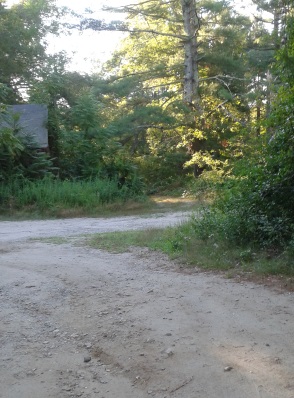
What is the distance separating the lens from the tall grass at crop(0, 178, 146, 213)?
22.2m

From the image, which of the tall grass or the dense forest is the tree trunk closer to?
the dense forest

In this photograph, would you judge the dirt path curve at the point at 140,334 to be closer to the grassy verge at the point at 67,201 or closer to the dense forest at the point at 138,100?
the dense forest at the point at 138,100

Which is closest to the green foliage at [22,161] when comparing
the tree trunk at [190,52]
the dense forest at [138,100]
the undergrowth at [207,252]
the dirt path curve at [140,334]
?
the dense forest at [138,100]

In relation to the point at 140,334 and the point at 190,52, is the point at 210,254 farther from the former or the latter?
the point at 190,52

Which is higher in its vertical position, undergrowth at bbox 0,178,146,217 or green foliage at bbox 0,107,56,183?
green foliage at bbox 0,107,56,183

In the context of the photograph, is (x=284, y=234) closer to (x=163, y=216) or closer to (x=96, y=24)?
(x=163, y=216)

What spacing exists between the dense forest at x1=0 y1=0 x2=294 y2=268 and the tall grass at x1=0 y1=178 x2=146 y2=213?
0.05 meters

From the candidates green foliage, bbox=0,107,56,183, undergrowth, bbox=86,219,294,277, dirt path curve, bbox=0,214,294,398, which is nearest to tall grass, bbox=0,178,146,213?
green foliage, bbox=0,107,56,183

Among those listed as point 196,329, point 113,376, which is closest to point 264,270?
point 196,329

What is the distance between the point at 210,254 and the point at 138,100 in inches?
1031

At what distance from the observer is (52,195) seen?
2258 centimetres

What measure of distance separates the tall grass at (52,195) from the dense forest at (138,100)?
5 cm

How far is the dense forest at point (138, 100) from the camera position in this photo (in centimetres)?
2466

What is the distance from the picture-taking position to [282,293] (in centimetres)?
751
